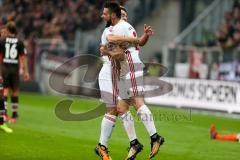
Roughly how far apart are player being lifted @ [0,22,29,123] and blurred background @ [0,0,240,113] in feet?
24.2

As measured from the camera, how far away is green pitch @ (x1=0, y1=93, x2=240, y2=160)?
10.5 m

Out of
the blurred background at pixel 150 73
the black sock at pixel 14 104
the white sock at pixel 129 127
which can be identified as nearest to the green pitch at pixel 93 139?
the blurred background at pixel 150 73

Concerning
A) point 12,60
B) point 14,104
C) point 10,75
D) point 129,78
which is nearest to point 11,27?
point 12,60

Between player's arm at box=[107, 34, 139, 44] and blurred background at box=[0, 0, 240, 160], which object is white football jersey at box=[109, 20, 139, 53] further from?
blurred background at box=[0, 0, 240, 160]

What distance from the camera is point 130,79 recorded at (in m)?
9.74

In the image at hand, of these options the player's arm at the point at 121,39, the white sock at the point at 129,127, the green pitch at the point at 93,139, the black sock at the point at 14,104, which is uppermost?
the player's arm at the point at 121,39

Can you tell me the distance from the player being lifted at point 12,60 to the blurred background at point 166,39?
7.36 meters

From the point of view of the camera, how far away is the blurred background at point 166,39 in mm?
21359

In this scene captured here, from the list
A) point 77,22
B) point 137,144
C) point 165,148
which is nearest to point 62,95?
point 77,22

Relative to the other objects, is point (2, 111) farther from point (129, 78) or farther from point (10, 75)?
point (129, 78)

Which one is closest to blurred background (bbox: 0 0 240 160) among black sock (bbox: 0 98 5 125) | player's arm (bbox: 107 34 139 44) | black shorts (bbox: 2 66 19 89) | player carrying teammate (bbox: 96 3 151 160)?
black sock (bbox: 0 98 5 125)

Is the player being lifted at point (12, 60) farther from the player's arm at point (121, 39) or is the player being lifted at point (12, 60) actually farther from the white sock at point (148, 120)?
the white sock at point (148, 120)

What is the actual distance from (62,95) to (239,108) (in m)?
8.76

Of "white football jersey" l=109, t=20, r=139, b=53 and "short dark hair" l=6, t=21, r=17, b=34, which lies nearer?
"white football jersey" l=109, t=20, r=139, b=53
